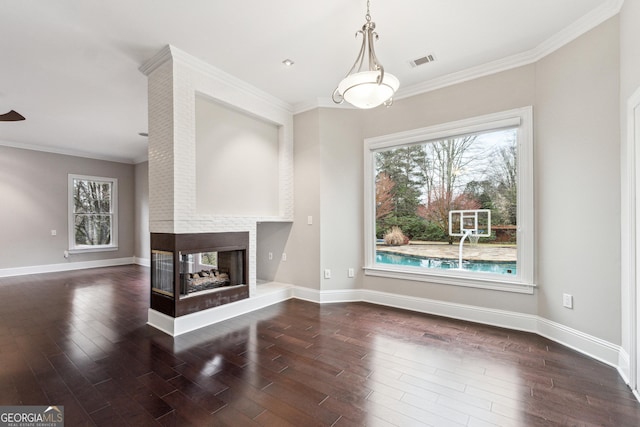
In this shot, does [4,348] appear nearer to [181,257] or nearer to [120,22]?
[181,257]

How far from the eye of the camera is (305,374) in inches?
91.9

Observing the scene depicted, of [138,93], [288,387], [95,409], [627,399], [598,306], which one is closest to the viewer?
[95,409]

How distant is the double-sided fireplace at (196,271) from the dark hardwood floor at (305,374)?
1.17 ft

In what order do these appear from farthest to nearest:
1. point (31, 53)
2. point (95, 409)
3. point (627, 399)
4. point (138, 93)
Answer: point (138, 93) → point (31, 53) → point (627, 399) → point (95, 409)

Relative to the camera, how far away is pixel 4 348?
9.14ft

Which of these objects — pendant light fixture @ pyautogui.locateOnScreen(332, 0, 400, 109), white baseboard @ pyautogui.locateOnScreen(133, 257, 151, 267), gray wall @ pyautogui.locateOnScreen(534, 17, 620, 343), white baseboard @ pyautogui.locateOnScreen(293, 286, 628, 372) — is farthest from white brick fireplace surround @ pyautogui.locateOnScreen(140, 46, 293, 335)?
white baseboard @ pyautogui.locateOnScreen(133, 257, 151, 267)

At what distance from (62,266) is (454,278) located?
8789mm

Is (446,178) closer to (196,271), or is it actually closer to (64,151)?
(196,271)

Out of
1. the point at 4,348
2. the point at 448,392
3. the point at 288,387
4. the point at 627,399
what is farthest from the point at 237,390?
the point at 627,399

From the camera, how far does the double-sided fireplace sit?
321cm

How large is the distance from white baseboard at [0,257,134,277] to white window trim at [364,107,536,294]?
7381 mm

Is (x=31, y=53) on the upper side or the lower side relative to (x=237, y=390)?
upper

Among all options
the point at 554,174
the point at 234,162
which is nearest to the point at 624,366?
the point at 554,174

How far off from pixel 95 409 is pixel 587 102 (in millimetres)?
4745
